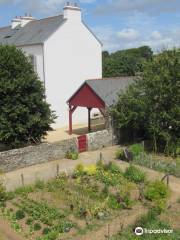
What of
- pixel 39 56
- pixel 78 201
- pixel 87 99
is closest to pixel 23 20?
pixel 39 56

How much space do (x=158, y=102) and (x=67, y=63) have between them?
40.9 ft

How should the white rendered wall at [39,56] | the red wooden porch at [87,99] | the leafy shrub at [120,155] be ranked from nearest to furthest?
the leafy shrub at [120,155] < the red wooden porch at [87,99] < the white rendered wall at [39,56]

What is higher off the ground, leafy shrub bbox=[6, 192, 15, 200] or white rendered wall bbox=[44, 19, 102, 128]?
white rendered wall bbox=[44, 19, 102, 128]

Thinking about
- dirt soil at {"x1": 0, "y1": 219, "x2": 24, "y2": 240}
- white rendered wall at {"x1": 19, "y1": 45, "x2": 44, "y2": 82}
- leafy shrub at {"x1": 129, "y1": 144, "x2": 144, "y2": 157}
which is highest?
white rendered wall at {"x1": 19, "y1": 45, "x2": 44, "y2": 82}

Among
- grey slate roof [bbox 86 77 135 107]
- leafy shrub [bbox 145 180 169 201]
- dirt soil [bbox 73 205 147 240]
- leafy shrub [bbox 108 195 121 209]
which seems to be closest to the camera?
dirt soil [bbox 73 205 147 240]

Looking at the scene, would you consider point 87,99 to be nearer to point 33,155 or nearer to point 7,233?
point 33,155

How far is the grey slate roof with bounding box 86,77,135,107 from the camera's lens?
26.8 metres

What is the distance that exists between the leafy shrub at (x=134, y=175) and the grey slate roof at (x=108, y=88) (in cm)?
804

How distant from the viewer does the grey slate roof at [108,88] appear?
2675 centimetres

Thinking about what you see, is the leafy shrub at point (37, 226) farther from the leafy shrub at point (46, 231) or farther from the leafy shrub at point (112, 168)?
the leafy shrub at point (112, 168)

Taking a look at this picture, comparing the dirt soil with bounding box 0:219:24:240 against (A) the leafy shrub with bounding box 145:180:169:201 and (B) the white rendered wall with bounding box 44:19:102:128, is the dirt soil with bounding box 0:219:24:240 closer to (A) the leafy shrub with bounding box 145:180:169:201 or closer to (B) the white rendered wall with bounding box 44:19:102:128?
(A) the leafy shrub with bounding box 145:180:169:201

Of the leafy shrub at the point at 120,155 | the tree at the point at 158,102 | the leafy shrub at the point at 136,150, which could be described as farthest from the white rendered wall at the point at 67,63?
the leafy shrub at the point at 136,150

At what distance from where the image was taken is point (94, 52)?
35.5 m
